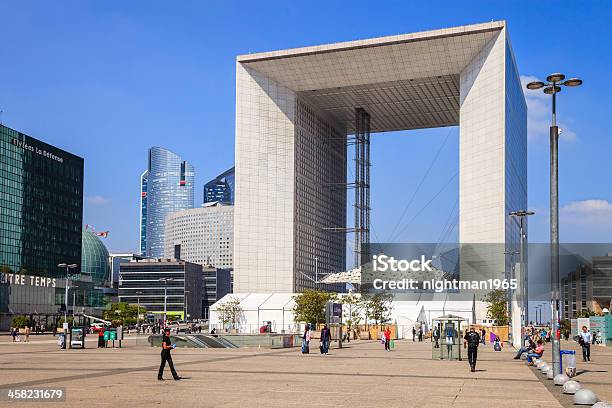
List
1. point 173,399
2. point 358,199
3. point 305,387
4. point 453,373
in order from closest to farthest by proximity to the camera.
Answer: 1. point 173,399
2. point 305,387
3. point 453,373
4. point 358,199

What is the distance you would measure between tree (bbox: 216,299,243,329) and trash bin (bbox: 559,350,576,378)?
90043 millimetres

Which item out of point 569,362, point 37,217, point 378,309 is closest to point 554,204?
point 569,362

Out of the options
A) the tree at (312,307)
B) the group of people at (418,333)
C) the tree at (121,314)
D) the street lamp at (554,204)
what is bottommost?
the tree at (121,314)

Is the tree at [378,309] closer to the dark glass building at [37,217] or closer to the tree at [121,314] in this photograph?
the tree at [121,314]

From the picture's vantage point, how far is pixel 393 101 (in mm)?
141125

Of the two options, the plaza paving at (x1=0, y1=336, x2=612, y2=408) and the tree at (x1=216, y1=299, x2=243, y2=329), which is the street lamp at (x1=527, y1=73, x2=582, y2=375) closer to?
the plaza paving at (x1=0, y1=336, x2=612, y2=408)

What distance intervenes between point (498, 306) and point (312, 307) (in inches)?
959

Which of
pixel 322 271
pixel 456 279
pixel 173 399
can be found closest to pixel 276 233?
pixel 322 271

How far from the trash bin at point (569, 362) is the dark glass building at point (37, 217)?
4707 inches

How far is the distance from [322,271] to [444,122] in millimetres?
35782

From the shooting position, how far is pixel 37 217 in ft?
566

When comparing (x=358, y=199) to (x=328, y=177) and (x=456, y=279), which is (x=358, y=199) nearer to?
(x=328, y=177)

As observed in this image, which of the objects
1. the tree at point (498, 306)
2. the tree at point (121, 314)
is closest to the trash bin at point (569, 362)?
the tree at point (498, 306)

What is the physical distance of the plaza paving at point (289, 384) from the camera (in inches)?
866
